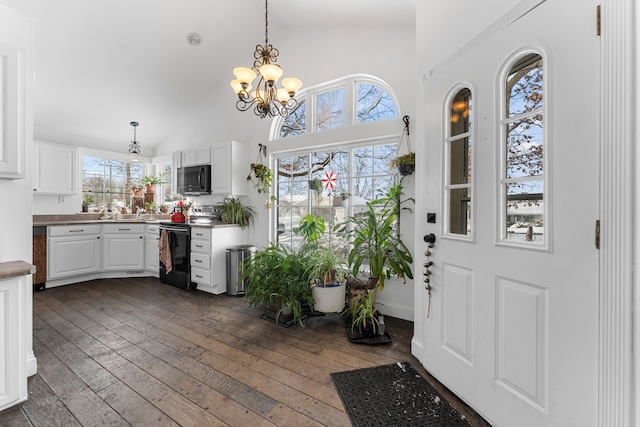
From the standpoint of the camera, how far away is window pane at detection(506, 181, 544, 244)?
134cm

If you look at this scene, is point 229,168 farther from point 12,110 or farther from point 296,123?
point 12,110

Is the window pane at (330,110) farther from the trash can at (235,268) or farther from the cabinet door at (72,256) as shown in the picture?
the cabinet door at (72,256)

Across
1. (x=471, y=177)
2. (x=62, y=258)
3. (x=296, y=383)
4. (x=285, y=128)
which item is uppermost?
(x=285, y=128)

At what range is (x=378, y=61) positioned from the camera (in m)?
3.16

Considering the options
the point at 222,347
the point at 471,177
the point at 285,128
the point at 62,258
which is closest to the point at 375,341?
the point at 222,347

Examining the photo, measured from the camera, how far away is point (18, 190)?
1871 mm

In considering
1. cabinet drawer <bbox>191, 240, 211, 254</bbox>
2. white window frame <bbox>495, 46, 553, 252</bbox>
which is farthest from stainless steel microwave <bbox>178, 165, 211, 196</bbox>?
white window frame <bbox>495, 46, 553, 252</bbox>

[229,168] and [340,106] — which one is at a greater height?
[340,106]

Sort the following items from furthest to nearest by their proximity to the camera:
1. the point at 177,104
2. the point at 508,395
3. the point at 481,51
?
1. the point at 177,104
2. the point at 481,51
3. the point at 508,395

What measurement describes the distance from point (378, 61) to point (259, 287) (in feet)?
9.08

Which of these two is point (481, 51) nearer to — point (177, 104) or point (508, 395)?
point (508, 395)

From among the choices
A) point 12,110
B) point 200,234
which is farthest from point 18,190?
point 200,234

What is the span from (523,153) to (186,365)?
2496 mm

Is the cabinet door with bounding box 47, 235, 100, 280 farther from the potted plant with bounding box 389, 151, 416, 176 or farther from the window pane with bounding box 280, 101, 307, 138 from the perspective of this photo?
the potted plant with bounding box 389, 151, 416, 176
